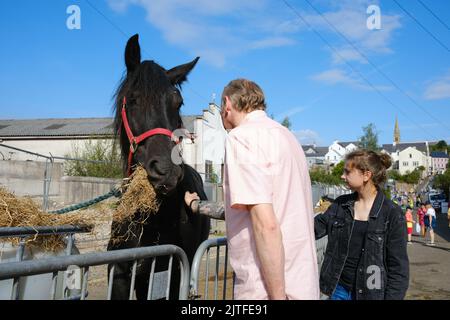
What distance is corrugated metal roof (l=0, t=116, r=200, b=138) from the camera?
27266 mm

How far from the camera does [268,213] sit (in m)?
1.79

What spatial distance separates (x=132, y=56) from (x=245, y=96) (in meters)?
2.07

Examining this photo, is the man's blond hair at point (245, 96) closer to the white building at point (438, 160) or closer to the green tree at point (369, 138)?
the green tree at point (369, 138)

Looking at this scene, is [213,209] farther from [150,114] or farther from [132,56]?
[132,56]

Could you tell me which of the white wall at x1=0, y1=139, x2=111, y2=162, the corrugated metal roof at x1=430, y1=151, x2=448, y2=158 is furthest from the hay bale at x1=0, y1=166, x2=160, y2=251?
the corrugated metal roof at x1=430, y1=151, x2=448, y2=158

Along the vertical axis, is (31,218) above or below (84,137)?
below

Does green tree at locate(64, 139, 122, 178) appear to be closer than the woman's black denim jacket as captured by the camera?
No

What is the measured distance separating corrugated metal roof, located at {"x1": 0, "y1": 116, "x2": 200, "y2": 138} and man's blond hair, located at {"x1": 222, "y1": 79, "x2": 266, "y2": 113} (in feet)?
78.4

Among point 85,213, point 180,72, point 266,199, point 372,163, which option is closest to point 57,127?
point 180,72

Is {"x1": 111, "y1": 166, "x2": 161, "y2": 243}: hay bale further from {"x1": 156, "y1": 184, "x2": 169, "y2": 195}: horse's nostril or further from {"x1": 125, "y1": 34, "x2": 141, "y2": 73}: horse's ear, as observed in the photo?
{"x1": 125, "y1": 34, "x2": 141, "y2": 73}: horse's ear

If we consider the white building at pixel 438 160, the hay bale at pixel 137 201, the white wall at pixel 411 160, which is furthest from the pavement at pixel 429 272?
the white building at pixel 438 160

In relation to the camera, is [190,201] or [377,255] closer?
[377,255]

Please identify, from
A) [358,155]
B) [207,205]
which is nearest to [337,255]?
[358,155]

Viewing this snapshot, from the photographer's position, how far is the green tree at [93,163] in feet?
54.2
